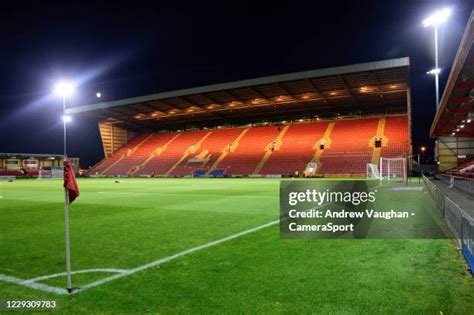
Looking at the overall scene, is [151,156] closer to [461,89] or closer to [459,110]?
[459,110]

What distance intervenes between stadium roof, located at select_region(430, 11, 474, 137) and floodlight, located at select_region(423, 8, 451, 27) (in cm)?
818

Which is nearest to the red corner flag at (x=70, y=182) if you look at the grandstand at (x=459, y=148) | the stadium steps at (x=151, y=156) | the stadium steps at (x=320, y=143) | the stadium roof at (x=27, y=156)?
the grandstand at (x=459, y=148)

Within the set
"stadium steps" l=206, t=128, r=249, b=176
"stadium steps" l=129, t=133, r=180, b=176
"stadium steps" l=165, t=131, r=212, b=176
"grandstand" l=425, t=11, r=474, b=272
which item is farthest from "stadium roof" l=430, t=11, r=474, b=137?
"stadium steps" l=129, t=133, r=180, b=176

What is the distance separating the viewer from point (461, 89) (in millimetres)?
16094

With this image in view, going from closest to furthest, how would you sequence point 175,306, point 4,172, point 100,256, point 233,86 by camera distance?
point 175,306 → point 100,256 → point 233,86 → point 4,172

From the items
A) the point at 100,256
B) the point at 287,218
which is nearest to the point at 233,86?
the point at 287,218

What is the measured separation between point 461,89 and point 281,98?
37458mm

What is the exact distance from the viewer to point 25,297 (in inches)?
159

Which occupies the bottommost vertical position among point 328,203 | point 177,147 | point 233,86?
point 328,203

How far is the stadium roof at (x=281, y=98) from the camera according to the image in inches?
1646

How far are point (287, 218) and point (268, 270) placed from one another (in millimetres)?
5150

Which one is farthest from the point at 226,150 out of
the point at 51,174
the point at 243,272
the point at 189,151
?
the point at 243,272

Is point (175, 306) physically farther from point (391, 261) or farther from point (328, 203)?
point (328, 203)

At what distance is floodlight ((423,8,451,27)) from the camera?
2686 centimetres
